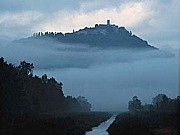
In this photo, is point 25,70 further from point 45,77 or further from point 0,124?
point 0,124

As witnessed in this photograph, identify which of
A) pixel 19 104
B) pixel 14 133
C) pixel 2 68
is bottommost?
pixel 14 133

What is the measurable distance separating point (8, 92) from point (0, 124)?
2634 cm

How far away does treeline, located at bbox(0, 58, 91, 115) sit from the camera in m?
87.2

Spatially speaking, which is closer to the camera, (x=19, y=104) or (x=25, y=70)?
→ (x=19, y=104)

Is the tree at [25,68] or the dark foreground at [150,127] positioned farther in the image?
the tree at [25,68]

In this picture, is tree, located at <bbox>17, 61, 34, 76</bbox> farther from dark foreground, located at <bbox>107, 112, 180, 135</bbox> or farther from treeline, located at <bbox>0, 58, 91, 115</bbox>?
dark foreground, located at <bbox>107, 112, 180, 135</bbox>

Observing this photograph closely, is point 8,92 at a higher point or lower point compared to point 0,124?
higher

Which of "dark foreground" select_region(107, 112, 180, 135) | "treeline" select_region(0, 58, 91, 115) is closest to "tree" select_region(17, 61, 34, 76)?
"treeline" select_region(0, 58, 91, 115)

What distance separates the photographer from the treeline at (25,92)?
87.2 metres

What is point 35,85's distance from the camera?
130 m

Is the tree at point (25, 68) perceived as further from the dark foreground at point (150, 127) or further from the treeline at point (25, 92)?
the dark foreground at point (150, 127)

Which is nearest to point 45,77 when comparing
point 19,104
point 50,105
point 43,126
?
point 50,105

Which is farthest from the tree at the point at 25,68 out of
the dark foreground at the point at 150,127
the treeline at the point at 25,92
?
the dark foreground at the point at 150,127

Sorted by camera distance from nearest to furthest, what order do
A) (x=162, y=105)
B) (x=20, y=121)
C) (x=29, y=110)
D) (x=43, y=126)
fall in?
(x=43, y=126), (x=20, y=121), (x=29, y=110), (x=162, y=105)
